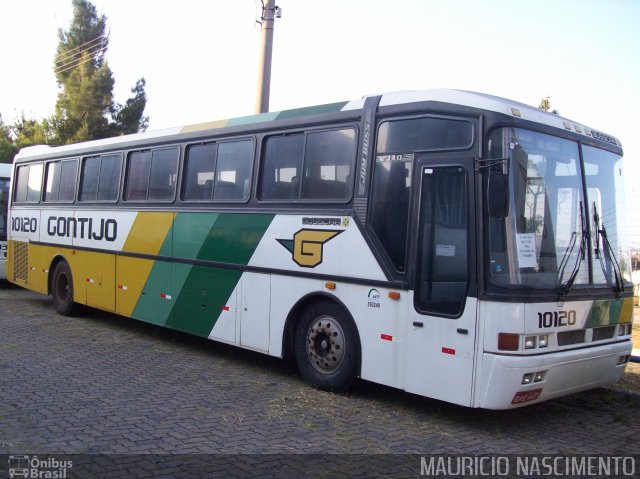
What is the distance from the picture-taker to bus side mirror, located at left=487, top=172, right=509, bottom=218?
5.91 meters

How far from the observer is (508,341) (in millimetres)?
5855

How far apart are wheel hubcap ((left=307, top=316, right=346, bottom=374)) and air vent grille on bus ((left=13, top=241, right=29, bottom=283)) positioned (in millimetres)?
9323

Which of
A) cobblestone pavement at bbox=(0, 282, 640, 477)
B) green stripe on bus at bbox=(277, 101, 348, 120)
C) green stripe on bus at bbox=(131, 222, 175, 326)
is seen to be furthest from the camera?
green stripe on bus at bbox=(131, 222, 175, 326)

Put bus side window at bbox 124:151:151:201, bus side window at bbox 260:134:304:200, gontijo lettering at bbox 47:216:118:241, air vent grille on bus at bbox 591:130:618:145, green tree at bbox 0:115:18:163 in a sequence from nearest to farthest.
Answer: air vent grille on bus at bbox 591:130:618:145
bus side window at bbox 260:134:304:200
bus side window at bbox 124:151:151:201
gontijo lettering at bbox 47:216:118:241
green tree at bbox 0:115:18:163

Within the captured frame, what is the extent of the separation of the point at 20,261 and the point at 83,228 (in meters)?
3.40

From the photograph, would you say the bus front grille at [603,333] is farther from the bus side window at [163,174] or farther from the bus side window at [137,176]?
the bus side window at [137,176]

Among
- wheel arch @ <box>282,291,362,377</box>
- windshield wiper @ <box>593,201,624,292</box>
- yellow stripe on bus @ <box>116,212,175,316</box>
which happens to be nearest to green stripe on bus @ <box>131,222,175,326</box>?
yellow stripe on bus @ <box>116,212,175,316</box>

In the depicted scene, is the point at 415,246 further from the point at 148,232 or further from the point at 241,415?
the point at 148,232

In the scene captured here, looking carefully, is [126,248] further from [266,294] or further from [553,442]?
[553,442]

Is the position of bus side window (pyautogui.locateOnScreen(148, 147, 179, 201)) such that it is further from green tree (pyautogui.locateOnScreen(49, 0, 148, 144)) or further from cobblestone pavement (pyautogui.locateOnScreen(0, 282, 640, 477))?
green tree (pyautogui.locateOnScreen(49, 0, 148, 144))

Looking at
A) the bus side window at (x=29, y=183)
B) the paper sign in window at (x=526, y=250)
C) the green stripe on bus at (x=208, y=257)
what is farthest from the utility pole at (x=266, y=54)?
the paper sign in window at (x=526, y=250)

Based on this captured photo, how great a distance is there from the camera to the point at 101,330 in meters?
11.6

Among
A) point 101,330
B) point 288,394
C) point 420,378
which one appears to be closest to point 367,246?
point 420,378

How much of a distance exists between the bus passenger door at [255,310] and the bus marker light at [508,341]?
3.29 meters
